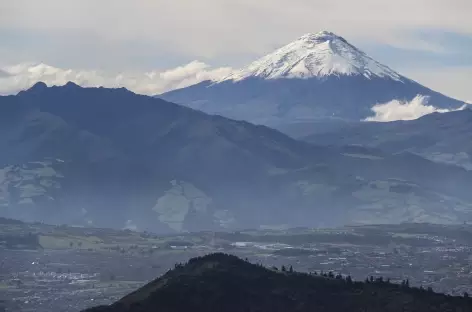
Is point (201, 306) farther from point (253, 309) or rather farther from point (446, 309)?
point (446, 309)

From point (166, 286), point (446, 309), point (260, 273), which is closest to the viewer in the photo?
point (446, 309)

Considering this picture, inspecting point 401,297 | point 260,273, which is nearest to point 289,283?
point 260,273

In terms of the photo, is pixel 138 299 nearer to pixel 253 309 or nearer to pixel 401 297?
pixel 253 309

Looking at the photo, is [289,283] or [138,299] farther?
[289,283]

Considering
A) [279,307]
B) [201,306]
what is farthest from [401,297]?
[201,306]

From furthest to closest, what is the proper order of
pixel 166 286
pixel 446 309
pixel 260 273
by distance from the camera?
pixel 260 273 < pixel 166 286 < pixel 446 309

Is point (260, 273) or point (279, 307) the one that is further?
point (260, 273)
